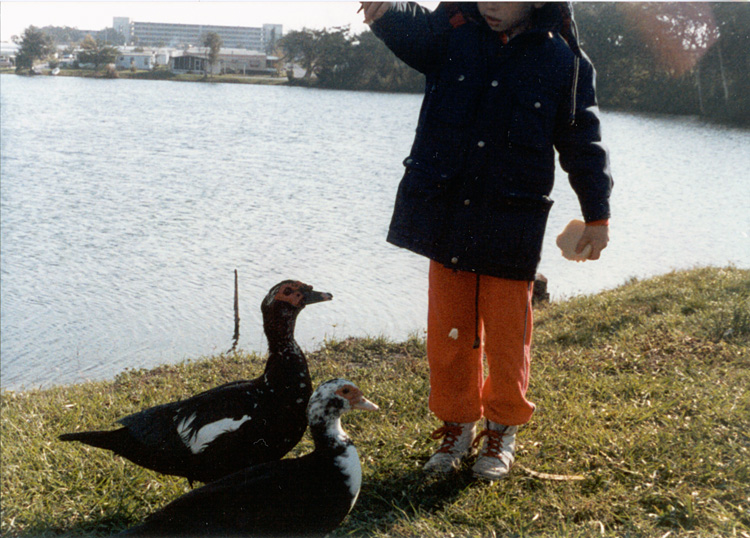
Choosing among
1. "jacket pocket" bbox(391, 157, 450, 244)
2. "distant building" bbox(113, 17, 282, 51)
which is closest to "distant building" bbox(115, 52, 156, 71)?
"distant building" bbox(113, 17, 282, 51)

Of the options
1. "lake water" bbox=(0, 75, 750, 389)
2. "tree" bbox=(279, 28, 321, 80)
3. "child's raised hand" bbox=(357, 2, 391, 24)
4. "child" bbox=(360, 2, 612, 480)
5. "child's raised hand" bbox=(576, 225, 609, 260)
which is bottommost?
"lake water" bbox=(0, 75, 750, 389)

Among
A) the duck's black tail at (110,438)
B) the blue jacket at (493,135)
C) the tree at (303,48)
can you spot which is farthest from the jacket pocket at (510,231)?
the tree at (303,48)

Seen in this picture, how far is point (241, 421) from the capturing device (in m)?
2.04

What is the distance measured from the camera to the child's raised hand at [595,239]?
7.59ft

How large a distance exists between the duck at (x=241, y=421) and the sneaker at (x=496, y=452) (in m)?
0.76

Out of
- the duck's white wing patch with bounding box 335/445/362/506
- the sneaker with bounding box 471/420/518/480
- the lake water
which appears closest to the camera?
the duck's white wing patch with bounding box 335/445/362/506

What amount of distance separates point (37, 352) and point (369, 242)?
3.95 m

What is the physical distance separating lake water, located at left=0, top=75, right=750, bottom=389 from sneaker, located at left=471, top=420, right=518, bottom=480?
2626 millimetres

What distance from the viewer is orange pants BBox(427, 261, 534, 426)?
235 cm

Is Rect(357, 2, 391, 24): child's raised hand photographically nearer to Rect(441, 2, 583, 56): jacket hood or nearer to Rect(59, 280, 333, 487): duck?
Rect(441, 2, 583, 56): jacket hood

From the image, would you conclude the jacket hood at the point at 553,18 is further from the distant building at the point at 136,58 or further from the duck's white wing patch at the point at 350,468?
the distant building at the point at 136,58

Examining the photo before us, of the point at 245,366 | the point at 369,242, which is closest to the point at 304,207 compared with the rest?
the point at 369,242

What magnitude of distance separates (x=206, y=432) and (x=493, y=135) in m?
1.32

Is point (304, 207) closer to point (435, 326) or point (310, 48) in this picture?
point (310, 48)
